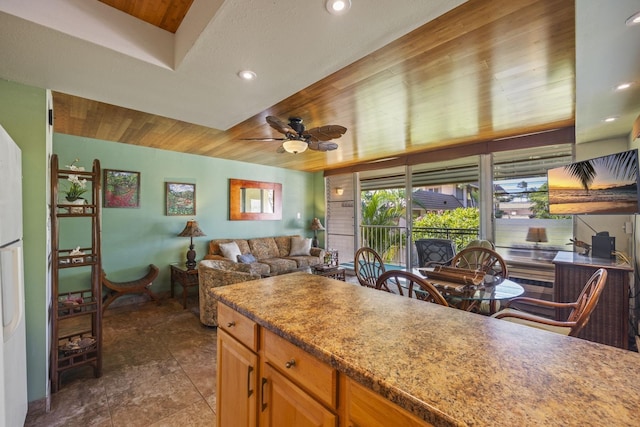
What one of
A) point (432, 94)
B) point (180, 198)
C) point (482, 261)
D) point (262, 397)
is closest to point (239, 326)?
point (262, 397)

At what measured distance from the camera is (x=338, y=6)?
4.22 feet

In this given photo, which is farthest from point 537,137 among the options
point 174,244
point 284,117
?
point 174,244

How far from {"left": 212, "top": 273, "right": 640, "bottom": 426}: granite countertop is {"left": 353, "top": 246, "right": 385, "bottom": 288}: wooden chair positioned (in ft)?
4.21

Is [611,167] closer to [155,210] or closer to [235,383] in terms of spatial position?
[235,383]

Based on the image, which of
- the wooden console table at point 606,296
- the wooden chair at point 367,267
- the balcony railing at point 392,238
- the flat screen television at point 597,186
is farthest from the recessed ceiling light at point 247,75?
the balcony railing at point 392,238

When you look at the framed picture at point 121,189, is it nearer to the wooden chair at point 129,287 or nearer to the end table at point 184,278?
the wooden chair at point 129,287

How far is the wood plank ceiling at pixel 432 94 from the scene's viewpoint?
5.38 ft

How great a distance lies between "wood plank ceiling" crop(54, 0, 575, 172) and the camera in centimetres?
164

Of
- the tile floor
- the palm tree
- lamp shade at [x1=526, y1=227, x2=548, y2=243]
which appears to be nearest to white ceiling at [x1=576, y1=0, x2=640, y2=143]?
the palm tree

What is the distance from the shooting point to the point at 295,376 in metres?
1.02

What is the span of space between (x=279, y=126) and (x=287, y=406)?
2208 mm

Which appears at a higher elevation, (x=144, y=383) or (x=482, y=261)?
(x=482, y=261)

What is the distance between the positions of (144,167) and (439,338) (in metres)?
4.93

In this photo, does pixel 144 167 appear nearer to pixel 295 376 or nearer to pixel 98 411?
pixel 98 411
